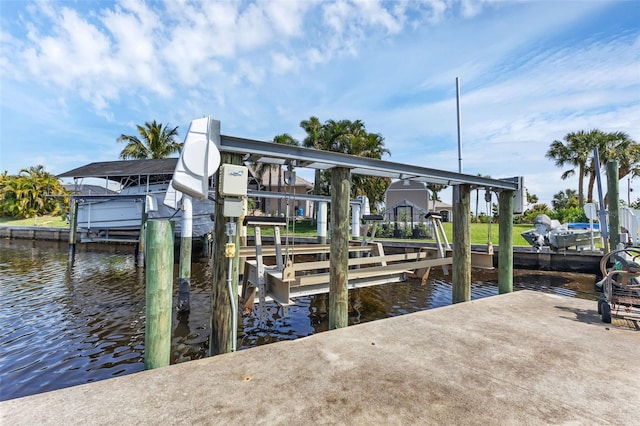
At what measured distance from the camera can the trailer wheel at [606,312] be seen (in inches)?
178

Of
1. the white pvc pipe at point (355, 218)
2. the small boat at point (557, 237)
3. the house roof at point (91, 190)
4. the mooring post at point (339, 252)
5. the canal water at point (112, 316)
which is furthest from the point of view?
the house roof at point (91, 190)

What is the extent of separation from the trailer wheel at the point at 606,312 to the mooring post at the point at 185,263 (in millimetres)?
8281

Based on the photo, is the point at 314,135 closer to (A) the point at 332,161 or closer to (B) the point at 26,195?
(A) the point at 332,161

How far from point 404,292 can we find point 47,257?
20.0 meters

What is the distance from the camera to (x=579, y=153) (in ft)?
99.0

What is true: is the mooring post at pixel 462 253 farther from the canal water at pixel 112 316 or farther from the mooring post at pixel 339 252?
the mooring post at pixel 339 252

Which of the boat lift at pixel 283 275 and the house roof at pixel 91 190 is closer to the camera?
the boat lift at pixel 283 275

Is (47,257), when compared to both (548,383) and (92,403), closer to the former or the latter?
(92,403)

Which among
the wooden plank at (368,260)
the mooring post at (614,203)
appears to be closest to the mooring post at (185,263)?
the wooden plank at (368,260)

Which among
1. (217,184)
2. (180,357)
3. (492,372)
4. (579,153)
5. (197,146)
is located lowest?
(180,357)

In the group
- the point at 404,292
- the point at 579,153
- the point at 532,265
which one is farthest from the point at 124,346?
the point at 579,153

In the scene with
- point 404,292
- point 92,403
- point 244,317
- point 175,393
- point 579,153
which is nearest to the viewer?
point 92,403

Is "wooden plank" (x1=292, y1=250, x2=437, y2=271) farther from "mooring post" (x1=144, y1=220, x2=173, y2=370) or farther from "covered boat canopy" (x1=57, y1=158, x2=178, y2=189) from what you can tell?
"covered boat canopy" (x1=57, y1=158, x2=178, y2=189)

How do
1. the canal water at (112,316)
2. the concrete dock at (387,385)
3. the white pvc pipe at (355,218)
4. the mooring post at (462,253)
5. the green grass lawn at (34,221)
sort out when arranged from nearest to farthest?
the concrete dock at (387,385) → the canal water at (112,316) → the mooring post at (462,253) → the white pvc pipe at (355,218) → the green grass lawn at (34,221)
